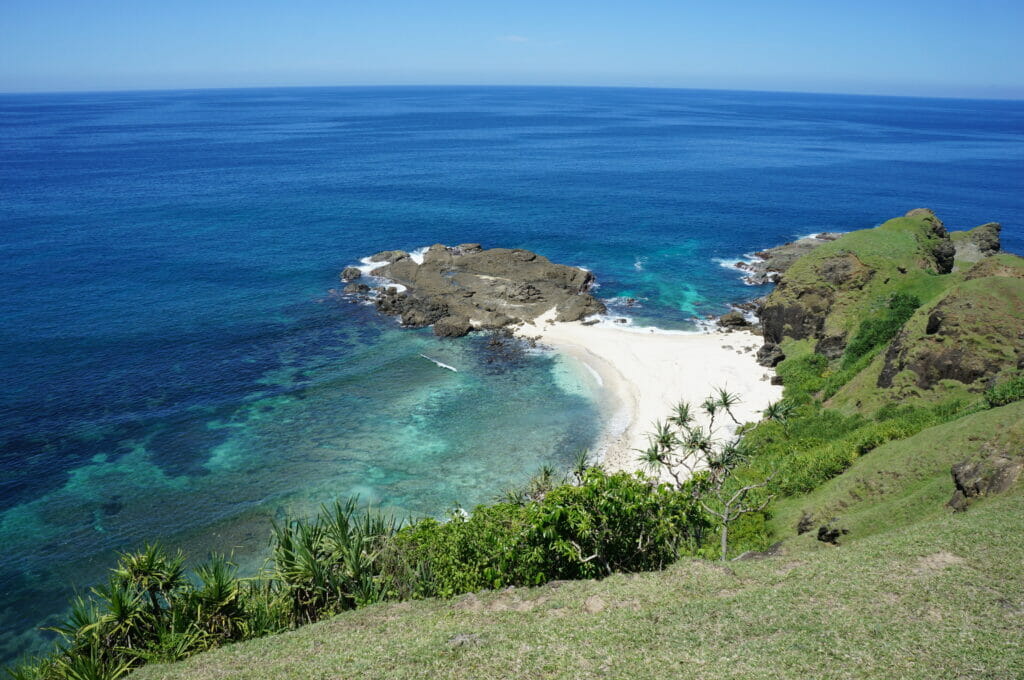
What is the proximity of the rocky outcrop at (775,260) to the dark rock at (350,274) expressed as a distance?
5312 centimetres

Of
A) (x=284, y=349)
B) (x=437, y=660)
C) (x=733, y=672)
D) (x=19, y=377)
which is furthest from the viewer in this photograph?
(x=284, y=349)

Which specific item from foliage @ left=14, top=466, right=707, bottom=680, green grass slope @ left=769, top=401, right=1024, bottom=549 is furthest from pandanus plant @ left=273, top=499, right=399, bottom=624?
green grass slope @ left=769, top=401, right=1024, bottom=549

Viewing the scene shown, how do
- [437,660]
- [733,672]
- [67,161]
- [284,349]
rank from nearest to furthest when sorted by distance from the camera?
[733,672]
[437,660]
[284,349]
[67,161]

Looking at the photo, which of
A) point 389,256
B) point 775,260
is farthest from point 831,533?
point 389,256

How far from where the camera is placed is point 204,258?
287ft

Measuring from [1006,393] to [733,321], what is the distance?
3754 cm

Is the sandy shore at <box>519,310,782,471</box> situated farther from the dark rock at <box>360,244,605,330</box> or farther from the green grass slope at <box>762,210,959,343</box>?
the green grass slope at <box>762,210,959,343</box>

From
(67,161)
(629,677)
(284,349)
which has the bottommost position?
(284,349)

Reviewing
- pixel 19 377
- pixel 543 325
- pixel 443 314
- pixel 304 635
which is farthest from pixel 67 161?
pixel 304 635

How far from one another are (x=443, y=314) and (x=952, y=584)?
5746 centimetres

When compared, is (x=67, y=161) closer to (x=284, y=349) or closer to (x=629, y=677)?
(x=284, y=349)

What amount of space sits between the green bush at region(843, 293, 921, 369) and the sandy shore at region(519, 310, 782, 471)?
667 cm

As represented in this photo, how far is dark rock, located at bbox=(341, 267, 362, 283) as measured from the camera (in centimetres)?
8098

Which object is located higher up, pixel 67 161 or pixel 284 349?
pixel 67 161
